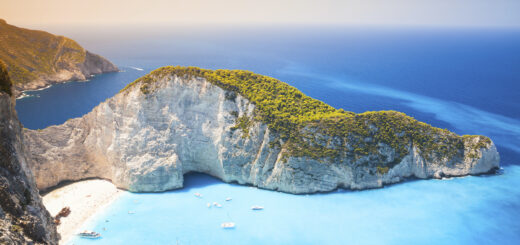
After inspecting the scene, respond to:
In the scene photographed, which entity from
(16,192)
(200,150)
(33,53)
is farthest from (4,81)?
(33,53)

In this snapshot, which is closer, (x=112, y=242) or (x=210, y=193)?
(x=112, y=242)

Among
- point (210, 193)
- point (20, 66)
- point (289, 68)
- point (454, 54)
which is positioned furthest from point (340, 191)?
point (454, 54)

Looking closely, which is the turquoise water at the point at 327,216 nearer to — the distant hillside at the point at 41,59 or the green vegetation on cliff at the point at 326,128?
the green vegetation on cliff at the point at 326,128

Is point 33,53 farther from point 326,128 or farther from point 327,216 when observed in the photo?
point 327,216

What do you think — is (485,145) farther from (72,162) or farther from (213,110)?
(72,162)

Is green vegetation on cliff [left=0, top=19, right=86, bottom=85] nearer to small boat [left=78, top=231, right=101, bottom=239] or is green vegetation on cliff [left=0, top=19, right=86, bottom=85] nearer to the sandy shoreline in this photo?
the sandy shoreline

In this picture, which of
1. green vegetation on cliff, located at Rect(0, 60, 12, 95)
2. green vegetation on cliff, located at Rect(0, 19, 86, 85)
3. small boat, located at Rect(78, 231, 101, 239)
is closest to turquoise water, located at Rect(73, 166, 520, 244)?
small boat, located at Rect(78, 231, 101, 239)

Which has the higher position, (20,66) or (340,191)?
(20,66)

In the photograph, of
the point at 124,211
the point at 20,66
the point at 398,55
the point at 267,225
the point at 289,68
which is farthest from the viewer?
the point at 398,55
